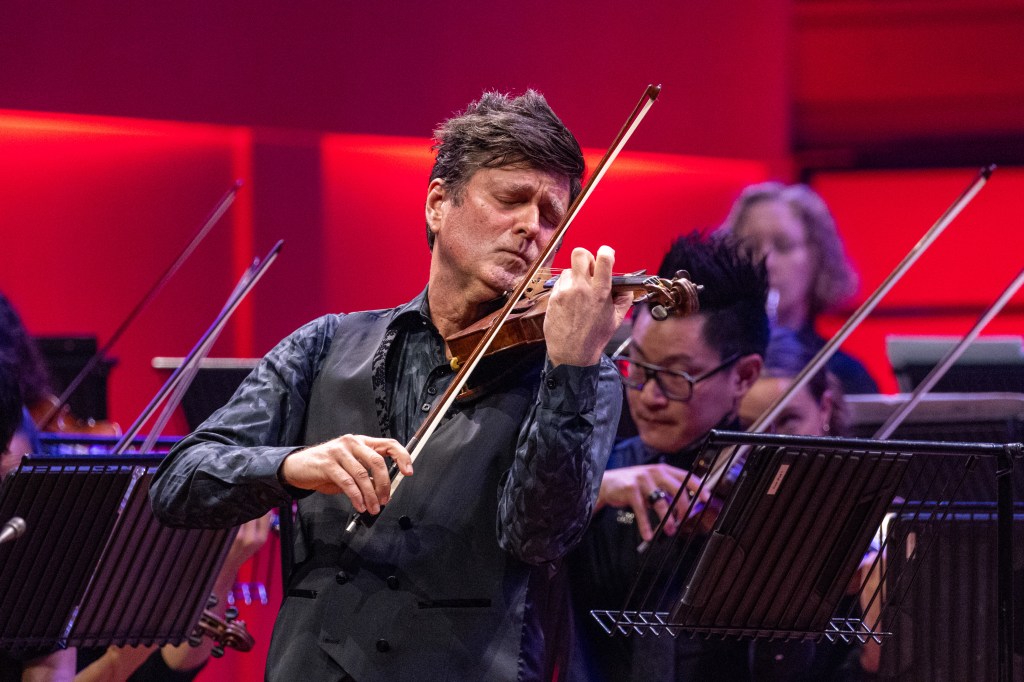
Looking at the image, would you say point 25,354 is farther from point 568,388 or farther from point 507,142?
point 568,388

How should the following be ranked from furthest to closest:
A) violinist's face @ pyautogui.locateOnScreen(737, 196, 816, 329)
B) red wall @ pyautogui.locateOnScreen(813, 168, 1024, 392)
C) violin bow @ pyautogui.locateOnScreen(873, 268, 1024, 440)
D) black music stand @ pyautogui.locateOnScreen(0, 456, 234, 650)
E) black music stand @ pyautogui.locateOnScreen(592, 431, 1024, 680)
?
red wall @ pyautogui.locateOnScreen(813, 168, 1024, 392) → violinist's face @ pyautogui.locateOnScreen(737, 196, 816, 329) → violin bow @ pyautogui.locateOnScreen(873, 268, 1024, 440) → black music stand @ pyautogui.locateOnScreen(0, 456, 234, 650) → black music stand @ pyautogui.locateOnScreen(592, 431, 1024, 680)

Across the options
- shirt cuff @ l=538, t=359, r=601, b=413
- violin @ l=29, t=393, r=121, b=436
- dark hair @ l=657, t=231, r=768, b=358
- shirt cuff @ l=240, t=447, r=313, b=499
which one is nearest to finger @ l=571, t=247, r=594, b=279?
shirt cuff @ l=538, t=359, r=601, b=413

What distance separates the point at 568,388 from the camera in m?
1.43

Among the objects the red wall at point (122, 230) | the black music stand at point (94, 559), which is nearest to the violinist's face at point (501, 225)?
the black music stand at point (94, 559)

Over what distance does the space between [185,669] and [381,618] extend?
1.15 meters

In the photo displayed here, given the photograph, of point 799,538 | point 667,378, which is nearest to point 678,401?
point 667,378

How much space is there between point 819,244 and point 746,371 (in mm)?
1414

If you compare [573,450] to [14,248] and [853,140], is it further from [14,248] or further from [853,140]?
[853,140]

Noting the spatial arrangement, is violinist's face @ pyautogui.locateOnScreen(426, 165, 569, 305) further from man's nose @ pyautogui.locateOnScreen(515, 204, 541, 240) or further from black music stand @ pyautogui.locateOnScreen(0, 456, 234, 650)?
black music stand @ pyautogui.locateOnScreen(0, 456, 234, 650)

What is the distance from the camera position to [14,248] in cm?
413

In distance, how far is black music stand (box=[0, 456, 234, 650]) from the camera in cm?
176

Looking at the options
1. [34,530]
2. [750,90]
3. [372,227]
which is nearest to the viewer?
[34,530]


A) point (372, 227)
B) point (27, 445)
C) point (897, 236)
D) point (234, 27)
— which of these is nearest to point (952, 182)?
point (897, 236)

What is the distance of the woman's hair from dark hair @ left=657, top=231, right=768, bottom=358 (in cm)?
117
